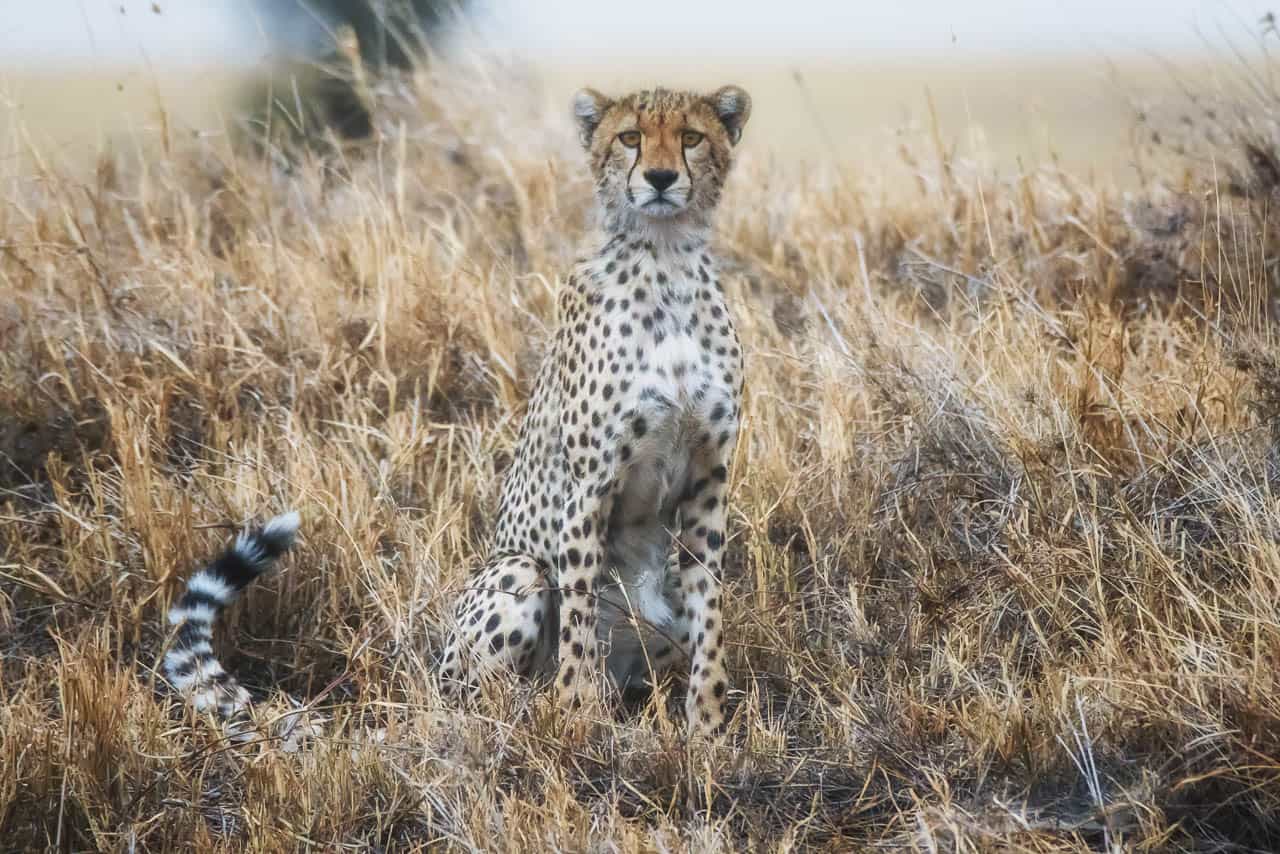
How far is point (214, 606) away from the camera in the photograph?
259cm

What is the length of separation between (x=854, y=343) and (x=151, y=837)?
6.16 feet

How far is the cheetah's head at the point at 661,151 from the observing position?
2512 millimetres

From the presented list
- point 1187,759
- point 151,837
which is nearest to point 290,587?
point 151,837

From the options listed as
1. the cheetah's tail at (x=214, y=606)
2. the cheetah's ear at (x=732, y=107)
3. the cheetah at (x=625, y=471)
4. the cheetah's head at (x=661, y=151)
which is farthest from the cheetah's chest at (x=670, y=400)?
the cheetah's tail at (x=214, y=606)

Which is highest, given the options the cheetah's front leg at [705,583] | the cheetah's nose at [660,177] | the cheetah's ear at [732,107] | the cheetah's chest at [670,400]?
the cheetah's ear at [732,107]

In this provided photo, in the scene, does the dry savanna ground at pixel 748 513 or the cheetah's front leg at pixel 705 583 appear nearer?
the dry savanna ground at pixel 748 513

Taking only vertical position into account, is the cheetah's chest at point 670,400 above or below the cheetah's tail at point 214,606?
above

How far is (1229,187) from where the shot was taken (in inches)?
144

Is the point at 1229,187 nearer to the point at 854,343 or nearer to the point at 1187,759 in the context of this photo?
the point at 854,343

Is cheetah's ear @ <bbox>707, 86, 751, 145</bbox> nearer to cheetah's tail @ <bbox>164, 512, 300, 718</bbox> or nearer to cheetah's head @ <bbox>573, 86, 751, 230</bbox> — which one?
cheetah's head @ <bbox>573, 86, 751, 230</bbox>

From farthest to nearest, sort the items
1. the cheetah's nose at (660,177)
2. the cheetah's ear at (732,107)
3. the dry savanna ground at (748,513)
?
the cheetah's ear at (732,107) < the cheetah's nose at (660,177) < the dry savanna ground at (748,513)

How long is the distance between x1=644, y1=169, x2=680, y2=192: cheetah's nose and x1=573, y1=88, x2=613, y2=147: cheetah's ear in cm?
26

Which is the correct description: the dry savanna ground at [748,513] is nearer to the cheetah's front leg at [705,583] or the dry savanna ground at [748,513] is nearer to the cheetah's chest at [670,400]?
the cheetah's front leg at [705,583]

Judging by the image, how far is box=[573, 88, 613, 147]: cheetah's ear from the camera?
2686 millimetres
